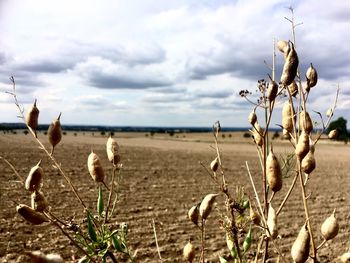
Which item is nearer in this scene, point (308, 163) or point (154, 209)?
point (308, 163)

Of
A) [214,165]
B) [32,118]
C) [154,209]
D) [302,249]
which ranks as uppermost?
[32,118]

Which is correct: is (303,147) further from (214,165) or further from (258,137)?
(214,165)

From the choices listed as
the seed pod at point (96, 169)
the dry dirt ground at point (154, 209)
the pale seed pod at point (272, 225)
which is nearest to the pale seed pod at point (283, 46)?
the pale seed pod at point (272, 225)

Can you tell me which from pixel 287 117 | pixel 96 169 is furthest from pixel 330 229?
pixel 96 169

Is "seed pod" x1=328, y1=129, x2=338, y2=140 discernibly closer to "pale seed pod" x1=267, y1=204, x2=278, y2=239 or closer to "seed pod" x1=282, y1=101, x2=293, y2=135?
"seed pod" x1=282, y1=101, x2=293, y2=135

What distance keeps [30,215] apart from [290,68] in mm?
590

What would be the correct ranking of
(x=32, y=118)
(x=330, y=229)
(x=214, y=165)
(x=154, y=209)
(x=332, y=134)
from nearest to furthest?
1. (x=330, y=229)
2. (x=32, y=118)
3. (x=332, y=134)
4. (x=214, y=165)
5. (x=154, y=209)

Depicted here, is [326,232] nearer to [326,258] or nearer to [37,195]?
[37,195]

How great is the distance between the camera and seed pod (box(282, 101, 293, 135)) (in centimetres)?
100

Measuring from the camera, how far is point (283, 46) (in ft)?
3.23

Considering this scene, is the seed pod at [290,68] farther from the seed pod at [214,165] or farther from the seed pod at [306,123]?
the seed pod at [214,165]

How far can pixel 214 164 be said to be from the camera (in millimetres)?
1296

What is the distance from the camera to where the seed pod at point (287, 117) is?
3.28 ft

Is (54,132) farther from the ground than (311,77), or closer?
closer
